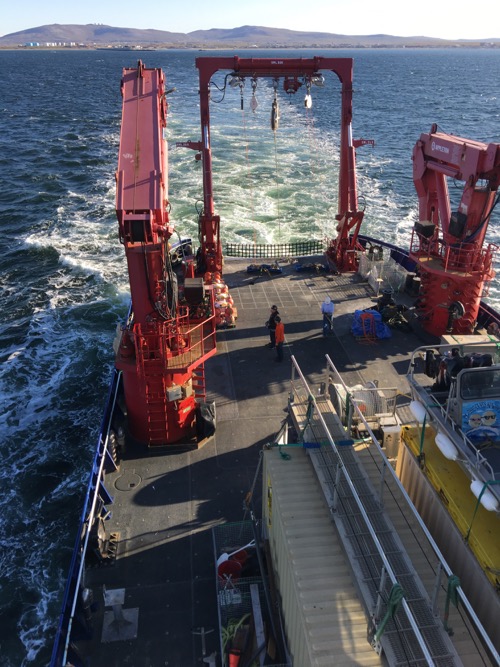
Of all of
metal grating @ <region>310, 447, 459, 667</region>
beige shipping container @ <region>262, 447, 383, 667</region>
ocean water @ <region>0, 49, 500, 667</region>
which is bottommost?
ocean water @ <region>0, 49, 500, 667</region>

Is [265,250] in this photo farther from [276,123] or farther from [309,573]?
[309,573]

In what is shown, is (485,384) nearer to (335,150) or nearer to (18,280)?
(18,280)

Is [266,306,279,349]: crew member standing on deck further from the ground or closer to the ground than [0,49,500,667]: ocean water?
further from the ground

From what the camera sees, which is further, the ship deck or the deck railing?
the deck railing

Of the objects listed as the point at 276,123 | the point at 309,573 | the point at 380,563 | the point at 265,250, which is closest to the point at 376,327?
the point at 265,250

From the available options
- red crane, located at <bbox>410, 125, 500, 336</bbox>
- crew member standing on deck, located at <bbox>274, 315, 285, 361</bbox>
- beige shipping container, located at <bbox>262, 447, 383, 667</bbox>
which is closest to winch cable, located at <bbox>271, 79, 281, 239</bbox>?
red crane, located at <bbox>410, 125, 500, 336</bbox>

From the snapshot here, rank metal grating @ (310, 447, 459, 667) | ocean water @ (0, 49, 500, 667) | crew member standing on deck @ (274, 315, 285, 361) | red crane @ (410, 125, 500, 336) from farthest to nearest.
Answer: red crane @ (410, 125, 500, 336) < crew member standing on deck @ (274, 315, 285, 361) < ocean water @ (0, 49, 500, 667) < metal grating @ (310, 447, 459, 667)

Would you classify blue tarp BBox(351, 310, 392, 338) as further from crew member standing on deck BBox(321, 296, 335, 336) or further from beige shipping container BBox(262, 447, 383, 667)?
beige shipping container BBox(262, 447, 383, 667)
